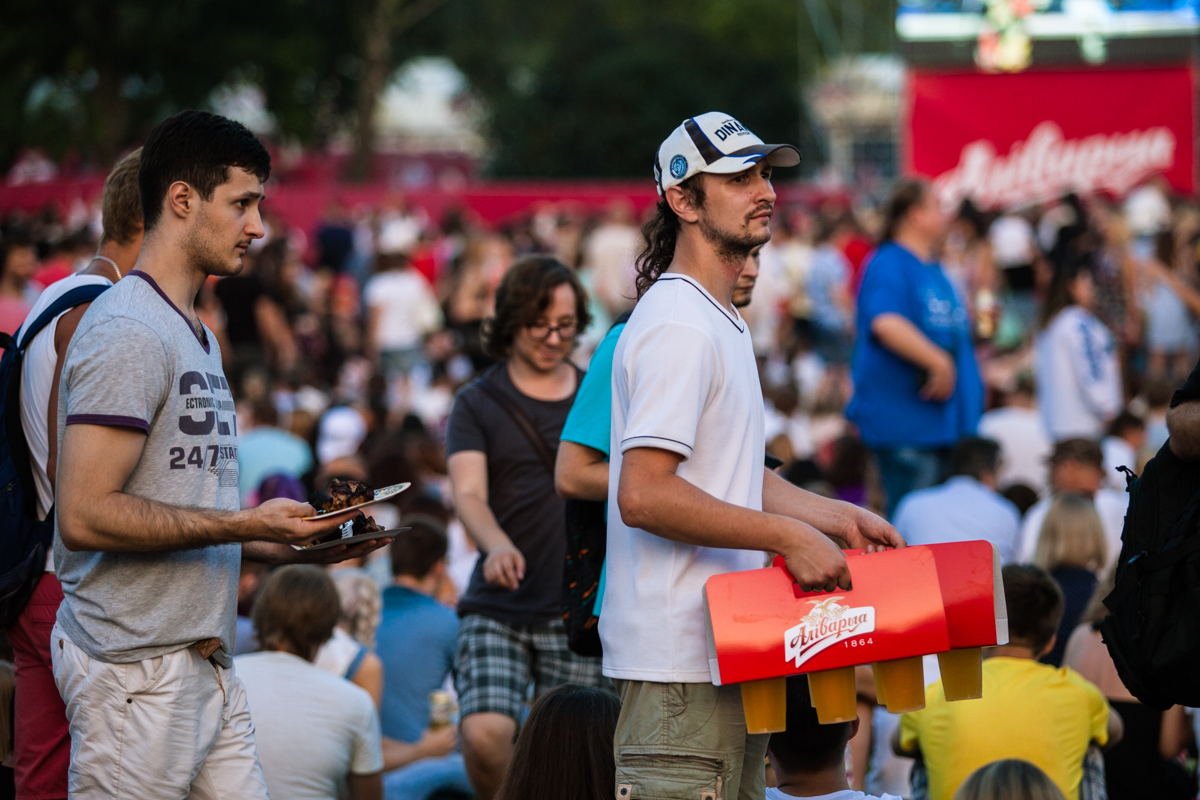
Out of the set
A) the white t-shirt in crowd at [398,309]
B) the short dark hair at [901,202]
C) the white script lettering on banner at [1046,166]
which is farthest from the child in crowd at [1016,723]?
the white script lettering on banner at [1046,166]

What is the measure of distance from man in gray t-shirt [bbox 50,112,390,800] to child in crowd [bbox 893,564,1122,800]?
226 cm

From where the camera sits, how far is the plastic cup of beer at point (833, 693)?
9.34 feet

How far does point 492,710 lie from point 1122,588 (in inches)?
88.7

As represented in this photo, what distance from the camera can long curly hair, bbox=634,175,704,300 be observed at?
129 inches

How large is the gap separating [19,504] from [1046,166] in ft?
61.3

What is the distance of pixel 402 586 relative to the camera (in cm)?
575

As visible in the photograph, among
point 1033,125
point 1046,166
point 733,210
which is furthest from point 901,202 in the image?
point 1046,166

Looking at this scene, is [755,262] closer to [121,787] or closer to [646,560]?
[646,560]

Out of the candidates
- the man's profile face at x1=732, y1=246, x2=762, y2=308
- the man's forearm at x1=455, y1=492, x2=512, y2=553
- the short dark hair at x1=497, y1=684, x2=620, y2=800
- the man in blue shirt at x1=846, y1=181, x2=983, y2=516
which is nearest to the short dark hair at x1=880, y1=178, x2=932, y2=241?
the man in blue shirt at x1=846, y1=181, x2=983, y2=516

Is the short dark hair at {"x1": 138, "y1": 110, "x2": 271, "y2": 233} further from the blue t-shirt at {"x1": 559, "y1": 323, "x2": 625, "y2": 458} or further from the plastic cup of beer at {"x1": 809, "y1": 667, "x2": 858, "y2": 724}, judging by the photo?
the plastic cup of beer at {"x1": 809, "y1": 667, "x2": 858, "y2": 724}

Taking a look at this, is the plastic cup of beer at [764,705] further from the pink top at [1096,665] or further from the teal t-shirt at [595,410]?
the pink top at [1096,665]

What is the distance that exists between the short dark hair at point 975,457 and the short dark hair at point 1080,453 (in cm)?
44

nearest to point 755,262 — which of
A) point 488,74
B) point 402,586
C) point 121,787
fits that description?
point 402,586

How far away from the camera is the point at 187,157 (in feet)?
10.1
